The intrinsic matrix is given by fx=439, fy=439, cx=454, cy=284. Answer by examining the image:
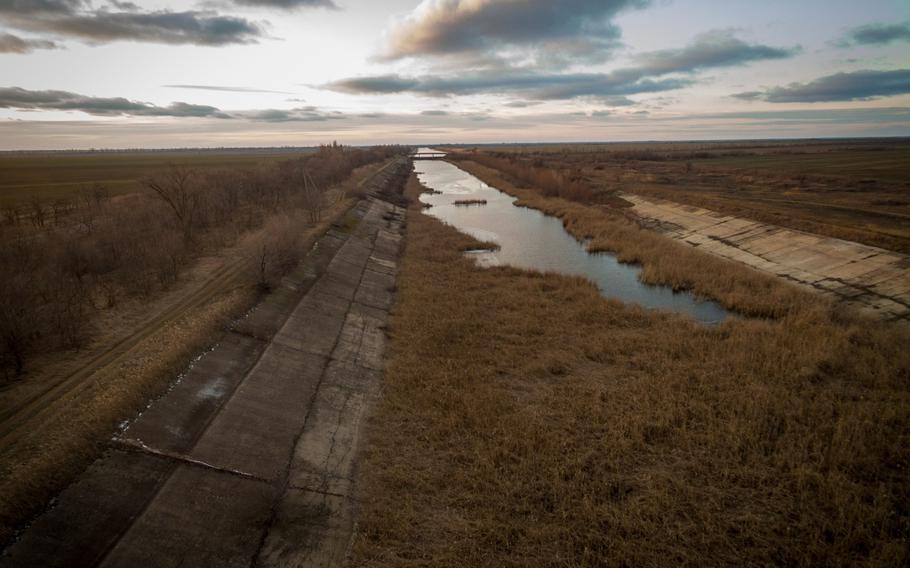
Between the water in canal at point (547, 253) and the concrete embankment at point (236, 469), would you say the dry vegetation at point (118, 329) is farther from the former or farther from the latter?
the water in canal at point (547, 253)

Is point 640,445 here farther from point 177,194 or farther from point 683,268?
point 177,194

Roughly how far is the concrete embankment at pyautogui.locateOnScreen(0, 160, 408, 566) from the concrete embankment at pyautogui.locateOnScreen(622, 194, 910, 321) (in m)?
24.3

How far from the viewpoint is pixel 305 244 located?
27.7 meters

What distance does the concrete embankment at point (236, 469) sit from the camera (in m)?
7.73

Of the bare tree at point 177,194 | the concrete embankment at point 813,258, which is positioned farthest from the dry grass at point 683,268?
the bare tree at point 177,194

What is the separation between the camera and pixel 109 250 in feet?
78.7

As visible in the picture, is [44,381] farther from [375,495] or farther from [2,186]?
[2,186]

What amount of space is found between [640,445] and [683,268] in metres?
19.3

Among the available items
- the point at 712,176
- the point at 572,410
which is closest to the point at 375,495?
the point at 572,410

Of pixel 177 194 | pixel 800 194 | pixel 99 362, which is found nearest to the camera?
pixel 99 362

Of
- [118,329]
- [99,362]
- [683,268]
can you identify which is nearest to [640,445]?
[99,362]

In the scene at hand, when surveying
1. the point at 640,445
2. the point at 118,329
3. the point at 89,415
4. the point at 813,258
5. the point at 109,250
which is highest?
the point at 109,250

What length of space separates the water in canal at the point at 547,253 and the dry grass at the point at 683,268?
2.78 ft

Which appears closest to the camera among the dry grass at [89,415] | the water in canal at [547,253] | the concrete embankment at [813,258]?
the dry grass at [89,415]
